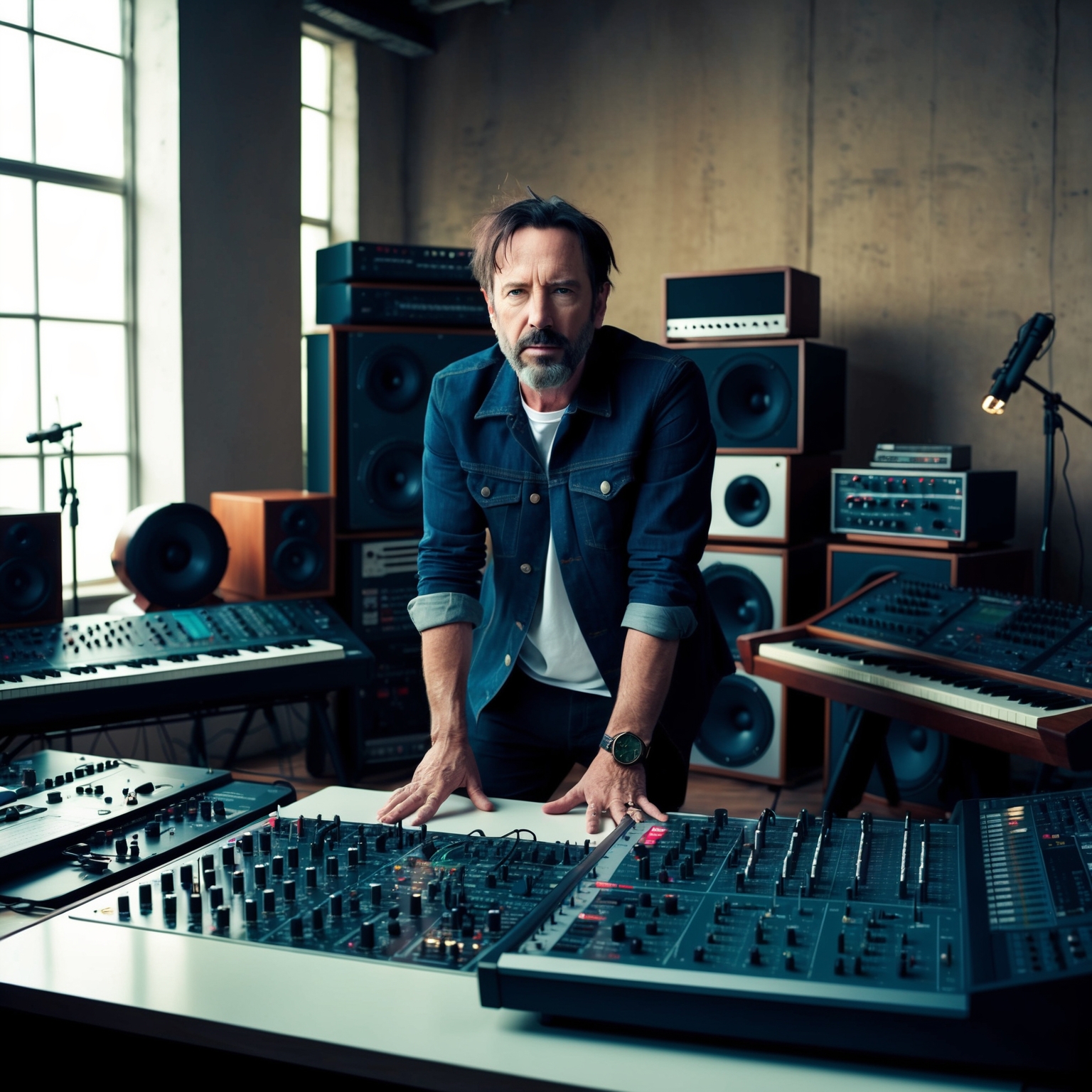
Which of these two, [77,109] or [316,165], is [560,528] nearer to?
[77,109]

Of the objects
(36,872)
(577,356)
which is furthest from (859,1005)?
(577,356)

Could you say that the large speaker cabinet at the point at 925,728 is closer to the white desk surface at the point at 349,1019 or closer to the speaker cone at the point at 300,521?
the speaker cone at the point at 300,521

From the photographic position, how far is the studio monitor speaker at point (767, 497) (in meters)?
3.98

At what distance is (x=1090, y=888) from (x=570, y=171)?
4.49 m

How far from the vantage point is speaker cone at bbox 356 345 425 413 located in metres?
3.96

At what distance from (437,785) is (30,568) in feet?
6.62

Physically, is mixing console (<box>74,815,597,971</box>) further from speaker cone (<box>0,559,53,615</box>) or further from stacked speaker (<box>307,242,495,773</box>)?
stacked speaker (<box>307,242,495,773</box>)

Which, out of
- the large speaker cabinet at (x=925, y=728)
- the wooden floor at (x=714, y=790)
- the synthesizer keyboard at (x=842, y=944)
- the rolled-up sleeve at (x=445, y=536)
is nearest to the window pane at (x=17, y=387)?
the wooden floor at (x=714, y=790)

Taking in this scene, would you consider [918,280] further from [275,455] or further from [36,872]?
[36,872]

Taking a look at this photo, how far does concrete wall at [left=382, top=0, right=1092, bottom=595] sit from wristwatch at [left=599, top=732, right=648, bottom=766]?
298 centimetres

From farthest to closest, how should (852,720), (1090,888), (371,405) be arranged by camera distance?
(371,405) < (852,720) < (1090,888)

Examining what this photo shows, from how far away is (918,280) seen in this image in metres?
4.32

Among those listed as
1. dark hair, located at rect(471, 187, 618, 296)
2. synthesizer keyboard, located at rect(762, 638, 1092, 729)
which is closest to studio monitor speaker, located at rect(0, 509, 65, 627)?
dark hair, located at rect(471, 187, 618, 296)

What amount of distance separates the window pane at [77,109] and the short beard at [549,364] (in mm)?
3047
